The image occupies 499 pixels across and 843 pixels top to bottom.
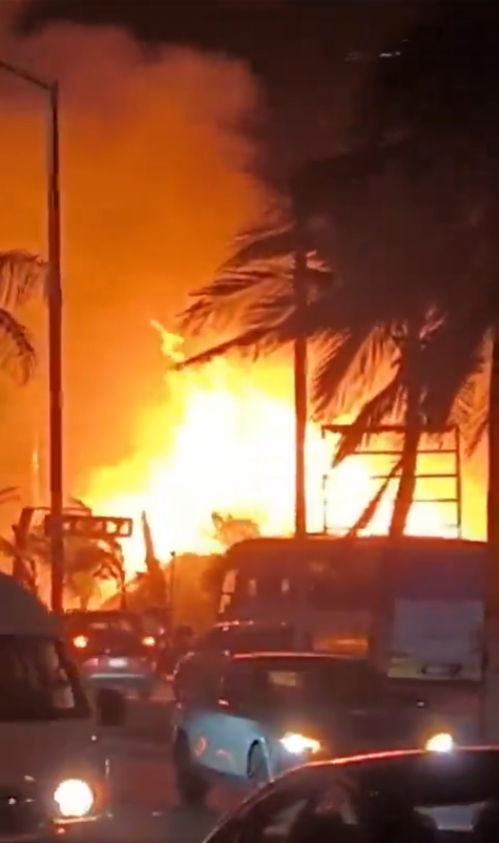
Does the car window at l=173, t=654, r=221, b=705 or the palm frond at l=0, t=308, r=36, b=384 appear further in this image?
the palm frond at l=0, t=308, r=36, b=384

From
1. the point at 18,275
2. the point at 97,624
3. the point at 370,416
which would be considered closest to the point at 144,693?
the point at 97,624

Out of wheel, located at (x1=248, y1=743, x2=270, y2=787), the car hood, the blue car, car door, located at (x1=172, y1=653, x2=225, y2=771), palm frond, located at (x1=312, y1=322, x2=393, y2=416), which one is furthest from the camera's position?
palm frond, located at (x1=312, y1=322, x2=393, y2=416)

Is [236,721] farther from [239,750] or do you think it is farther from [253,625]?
[253,625]

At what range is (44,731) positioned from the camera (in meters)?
10.7

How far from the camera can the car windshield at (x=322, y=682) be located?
1670 centimetres

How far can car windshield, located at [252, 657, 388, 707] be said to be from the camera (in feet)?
54.8

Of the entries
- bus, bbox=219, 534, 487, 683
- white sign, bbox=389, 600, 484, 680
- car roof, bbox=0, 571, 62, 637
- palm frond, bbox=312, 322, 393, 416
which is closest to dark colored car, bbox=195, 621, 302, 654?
bus, bbox=219, 534, 487, 683

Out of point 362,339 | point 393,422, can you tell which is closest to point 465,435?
point 393,422

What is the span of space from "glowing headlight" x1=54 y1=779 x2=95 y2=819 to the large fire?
28.4m

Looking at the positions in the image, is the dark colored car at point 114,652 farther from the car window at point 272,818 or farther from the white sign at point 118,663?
the car window at point 272,818

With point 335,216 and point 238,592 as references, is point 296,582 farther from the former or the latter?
point 335,216

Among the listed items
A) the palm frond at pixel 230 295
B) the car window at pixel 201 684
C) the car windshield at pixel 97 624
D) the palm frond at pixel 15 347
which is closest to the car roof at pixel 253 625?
the car windshield at pixel 97 624

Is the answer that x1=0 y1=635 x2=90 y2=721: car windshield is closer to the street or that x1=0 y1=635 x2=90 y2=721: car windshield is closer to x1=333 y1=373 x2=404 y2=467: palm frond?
the street

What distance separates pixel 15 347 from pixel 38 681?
17.3 meters
